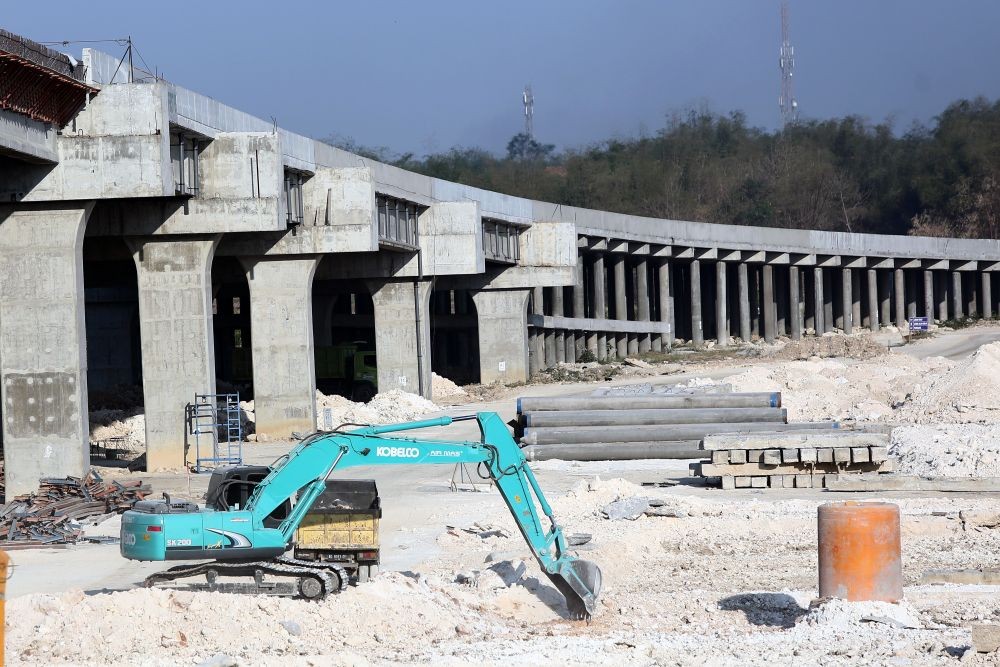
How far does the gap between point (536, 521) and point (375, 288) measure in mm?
34484

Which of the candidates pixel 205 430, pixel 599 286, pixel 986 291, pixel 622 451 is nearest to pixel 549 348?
pixel 599 286

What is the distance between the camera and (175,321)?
31.8 metres

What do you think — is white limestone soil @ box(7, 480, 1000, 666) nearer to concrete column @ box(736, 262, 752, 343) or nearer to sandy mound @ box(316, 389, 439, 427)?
sandy mound @ box(316, 389, 439, 427)

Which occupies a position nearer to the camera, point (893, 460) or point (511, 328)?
point (893, 460)

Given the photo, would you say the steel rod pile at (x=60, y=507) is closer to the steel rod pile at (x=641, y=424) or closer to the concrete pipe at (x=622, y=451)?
the concrete pipe at (x=622, y=451)

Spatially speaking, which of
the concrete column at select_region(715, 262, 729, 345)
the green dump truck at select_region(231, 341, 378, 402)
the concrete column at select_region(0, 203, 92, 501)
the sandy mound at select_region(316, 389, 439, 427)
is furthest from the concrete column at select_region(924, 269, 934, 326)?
the concrete column at select_region(0, 203, 92, 501)

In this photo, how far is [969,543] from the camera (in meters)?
18.2

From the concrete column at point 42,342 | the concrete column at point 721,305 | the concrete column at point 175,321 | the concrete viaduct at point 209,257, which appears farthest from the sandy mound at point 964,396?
the concrete column at point 721,305

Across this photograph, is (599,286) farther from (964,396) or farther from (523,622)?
(523,622)

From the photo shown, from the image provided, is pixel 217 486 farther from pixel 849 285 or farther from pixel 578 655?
pixel 849 285

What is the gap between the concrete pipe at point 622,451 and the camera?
95.5 feet

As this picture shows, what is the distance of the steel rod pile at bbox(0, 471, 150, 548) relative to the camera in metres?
21.0

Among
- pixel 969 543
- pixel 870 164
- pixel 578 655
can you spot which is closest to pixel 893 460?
pixel 969 543

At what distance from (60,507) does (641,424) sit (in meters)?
12.4
